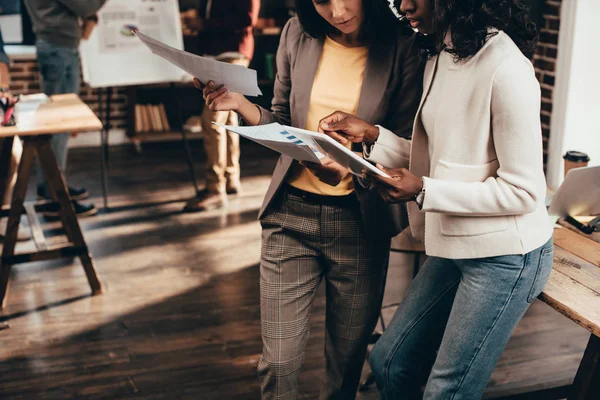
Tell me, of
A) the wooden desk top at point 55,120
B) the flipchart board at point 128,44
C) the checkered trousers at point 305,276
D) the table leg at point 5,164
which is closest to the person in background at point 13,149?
the table leg at point 5,164

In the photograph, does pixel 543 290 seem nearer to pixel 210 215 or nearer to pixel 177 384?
pixel 177 384

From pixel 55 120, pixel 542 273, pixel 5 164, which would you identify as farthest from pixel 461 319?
pixel 5 164

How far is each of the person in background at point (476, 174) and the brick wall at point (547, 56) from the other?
3.01 meters

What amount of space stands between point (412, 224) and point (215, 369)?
133cm

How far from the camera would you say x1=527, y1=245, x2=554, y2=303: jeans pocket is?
5.44ft

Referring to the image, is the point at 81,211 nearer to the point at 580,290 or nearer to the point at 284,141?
the point at 284,141

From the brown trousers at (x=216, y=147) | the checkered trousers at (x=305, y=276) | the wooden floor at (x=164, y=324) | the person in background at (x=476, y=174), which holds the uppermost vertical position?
the person in background at (x=476, y=174)

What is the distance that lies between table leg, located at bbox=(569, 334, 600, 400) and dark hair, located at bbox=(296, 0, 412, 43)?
Answer: 3.17 feet

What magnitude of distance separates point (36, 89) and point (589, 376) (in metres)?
5.08

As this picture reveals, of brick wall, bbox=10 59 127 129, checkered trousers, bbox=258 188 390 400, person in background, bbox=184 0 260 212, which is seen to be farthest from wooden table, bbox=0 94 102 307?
brick wall, bbox=10 59 127 129

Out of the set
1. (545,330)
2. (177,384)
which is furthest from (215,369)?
(545,330)

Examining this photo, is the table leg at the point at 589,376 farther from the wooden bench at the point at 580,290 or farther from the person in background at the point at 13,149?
the person in background at the point at 13,149

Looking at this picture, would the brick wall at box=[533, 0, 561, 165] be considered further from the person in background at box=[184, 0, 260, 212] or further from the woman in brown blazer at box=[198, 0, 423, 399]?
the woman in brown blazer at box=[198, 0, 423, 399]

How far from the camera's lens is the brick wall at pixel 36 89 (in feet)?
19.0
